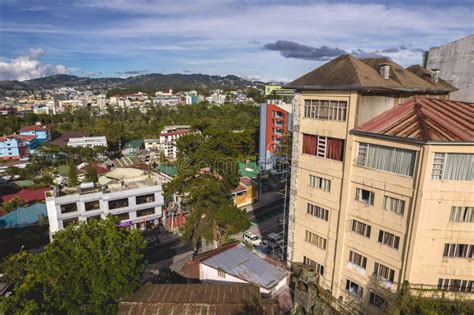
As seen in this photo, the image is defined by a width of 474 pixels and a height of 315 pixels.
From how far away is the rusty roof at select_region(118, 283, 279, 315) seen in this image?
16969 mm

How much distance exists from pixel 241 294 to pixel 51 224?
27.9 m

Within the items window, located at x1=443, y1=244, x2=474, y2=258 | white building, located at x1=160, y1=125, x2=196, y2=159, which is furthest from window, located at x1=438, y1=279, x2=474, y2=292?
white building, located at x1=160, y1=125, x2=196, y2=159

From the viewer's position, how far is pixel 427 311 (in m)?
15.7

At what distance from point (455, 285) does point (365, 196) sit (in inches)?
280

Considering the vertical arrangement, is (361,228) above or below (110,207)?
above

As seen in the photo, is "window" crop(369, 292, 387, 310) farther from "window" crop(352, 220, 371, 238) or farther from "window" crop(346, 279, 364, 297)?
"window" crop(352, 220, 371, 238)

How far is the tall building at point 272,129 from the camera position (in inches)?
2574

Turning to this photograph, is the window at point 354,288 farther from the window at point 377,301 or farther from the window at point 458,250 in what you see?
the window at point 458,250

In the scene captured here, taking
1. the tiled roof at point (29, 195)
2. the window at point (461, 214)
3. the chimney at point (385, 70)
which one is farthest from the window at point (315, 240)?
the tiled roof at point (29, 195)

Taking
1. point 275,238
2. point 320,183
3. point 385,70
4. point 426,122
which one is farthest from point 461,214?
point 275,238

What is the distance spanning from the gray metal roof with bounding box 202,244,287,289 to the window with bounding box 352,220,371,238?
5808mm

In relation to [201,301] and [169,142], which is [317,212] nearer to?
[201,301]

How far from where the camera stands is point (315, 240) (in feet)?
76.9

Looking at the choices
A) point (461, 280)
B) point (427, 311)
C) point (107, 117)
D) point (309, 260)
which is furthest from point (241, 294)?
point (107, 117)
